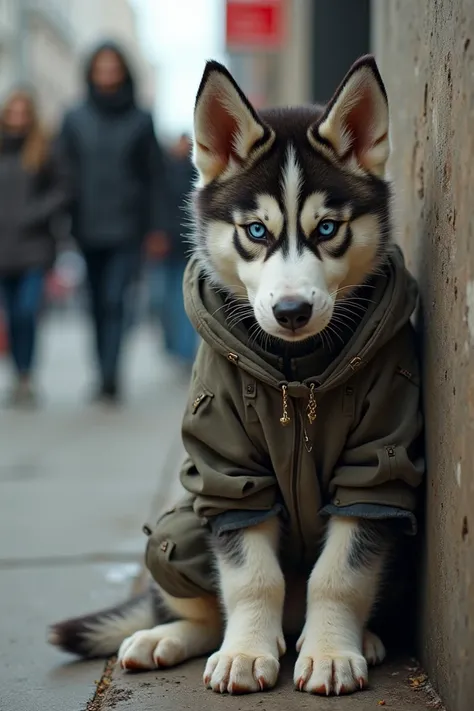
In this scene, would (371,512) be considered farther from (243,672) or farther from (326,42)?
(326,42)

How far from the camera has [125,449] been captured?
720 centimetres

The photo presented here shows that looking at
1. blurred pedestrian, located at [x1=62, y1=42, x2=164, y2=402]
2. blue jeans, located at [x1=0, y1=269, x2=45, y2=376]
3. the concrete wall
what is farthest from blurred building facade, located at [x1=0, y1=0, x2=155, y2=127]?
the concrete wall

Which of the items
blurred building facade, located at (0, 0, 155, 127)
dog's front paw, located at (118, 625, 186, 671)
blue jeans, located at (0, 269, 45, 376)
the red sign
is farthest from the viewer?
blurred building facade, located at (0, 0, 155, 127)

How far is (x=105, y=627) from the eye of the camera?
11.3ft

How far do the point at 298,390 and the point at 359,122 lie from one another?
32.5 inches

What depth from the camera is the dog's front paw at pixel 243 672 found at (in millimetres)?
2910

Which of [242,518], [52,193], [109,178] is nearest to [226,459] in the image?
[242,518]

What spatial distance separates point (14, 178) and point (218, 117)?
635cm

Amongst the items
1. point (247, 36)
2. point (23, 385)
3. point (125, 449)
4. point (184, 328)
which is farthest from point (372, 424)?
point (247, 36)

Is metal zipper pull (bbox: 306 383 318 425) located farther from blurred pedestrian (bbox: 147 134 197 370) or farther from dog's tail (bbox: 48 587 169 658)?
blurred pedestrian (bbox: 147 134 197 370)

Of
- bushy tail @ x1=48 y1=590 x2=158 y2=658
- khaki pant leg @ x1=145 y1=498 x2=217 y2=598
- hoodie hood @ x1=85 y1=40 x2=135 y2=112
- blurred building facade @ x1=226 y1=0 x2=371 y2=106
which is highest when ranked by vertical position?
blurred building facade @ x1=226 y1=0 x2=371 y2=106

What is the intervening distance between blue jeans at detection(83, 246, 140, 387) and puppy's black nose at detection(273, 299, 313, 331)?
245 inches

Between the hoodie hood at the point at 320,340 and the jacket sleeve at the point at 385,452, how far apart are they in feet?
0.34

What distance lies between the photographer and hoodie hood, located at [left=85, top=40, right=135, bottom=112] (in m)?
9.01
